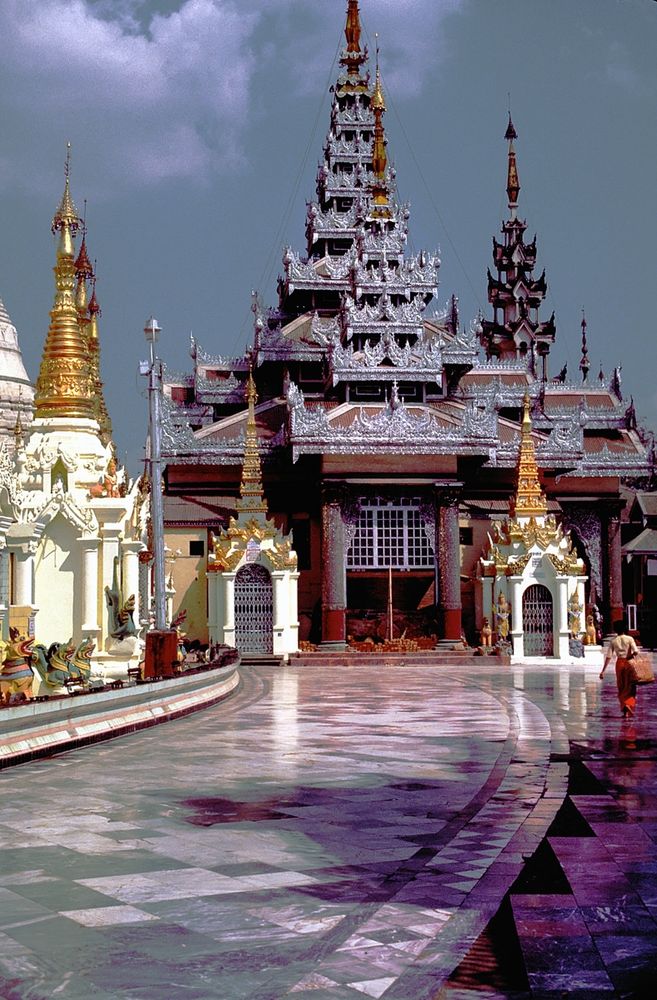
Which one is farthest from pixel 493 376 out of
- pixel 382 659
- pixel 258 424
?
pixel 382 659

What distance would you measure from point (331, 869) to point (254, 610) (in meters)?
25.4

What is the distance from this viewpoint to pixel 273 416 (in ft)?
129

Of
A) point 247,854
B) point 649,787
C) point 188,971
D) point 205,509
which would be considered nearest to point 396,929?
point 188,971

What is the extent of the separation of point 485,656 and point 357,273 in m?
15.5

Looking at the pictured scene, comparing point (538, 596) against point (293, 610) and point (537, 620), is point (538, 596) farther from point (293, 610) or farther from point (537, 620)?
point (293, 610)

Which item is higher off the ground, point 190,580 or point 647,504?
point 647,504

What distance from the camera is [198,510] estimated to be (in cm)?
3712

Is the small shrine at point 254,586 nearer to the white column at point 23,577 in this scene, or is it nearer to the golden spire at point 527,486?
the golden spire at point 527,486

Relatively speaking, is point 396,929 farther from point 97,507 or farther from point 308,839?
point 97,507

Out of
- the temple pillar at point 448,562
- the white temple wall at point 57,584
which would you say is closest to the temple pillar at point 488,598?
the temple pillar at point 448,562

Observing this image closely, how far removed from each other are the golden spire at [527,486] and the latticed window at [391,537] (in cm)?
268

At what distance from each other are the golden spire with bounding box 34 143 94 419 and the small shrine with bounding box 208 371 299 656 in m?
10.5

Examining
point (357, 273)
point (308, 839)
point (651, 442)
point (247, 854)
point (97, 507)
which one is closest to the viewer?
point (247, 854)

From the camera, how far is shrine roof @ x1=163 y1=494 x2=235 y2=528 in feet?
121
